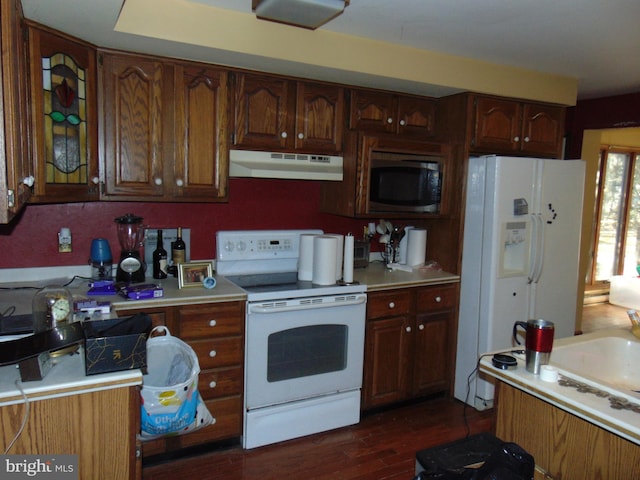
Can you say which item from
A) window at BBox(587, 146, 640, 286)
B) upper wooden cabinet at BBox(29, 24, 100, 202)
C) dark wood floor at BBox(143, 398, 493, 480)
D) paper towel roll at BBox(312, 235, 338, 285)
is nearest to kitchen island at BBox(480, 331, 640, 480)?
dark wood floor at BBox(143, 398, 493, 480)

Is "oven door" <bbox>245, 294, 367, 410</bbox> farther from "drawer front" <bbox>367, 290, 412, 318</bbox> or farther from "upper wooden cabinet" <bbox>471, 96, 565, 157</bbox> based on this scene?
"upper wooden cabinet" <bbox>471, 96, 565, 157</bbox>

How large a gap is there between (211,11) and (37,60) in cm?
84

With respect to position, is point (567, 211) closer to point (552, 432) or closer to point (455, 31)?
point (455, 31)

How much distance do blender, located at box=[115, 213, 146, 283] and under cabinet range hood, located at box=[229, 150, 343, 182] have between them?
0.64 meters

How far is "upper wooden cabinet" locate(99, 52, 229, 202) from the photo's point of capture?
2.54 meters

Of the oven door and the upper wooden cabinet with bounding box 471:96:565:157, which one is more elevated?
the upper wooden cabinet with bounding box 471:96:565:157

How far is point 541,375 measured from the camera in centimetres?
163

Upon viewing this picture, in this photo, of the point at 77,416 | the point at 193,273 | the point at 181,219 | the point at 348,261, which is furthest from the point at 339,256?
the point at 77,416

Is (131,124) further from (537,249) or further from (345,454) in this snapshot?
(537,249)

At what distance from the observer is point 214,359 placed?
2.60 m

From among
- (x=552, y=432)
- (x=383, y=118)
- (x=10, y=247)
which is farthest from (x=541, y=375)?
(x=10, y=247)

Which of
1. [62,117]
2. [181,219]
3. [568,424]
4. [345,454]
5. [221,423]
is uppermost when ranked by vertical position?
[62,117]

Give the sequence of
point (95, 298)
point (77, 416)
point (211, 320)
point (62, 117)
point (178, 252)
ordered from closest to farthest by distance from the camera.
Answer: point (77, 416), point (62, 117), point (95, 298), point (211, 320), point (178, 252)

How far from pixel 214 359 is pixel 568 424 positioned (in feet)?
5.76
